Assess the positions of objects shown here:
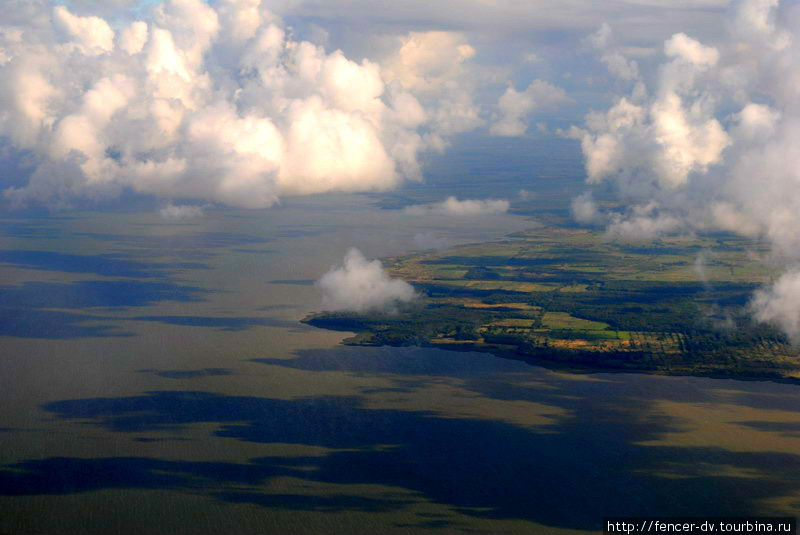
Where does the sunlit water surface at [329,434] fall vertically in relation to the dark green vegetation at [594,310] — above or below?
below

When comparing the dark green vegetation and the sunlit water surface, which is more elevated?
the dark green vegetation

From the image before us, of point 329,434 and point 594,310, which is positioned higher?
point 594,310

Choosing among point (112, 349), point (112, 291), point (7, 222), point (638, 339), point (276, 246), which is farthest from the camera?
point (7, 222)

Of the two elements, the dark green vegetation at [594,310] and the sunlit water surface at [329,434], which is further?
the dark green vegetation at [594,310]

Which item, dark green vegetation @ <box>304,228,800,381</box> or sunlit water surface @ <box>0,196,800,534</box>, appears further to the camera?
dark green vegetation @ <box>304,228,800,381</box>

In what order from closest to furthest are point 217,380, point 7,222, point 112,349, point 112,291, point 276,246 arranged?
1. point 217,380
2. point 112,349
3. point 112,291
4. point 276,246
5. point 7,222

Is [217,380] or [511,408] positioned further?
[217,380]

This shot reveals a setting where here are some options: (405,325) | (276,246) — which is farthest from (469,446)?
(276,246)

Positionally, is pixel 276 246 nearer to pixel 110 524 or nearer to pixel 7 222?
pixel 7 222
